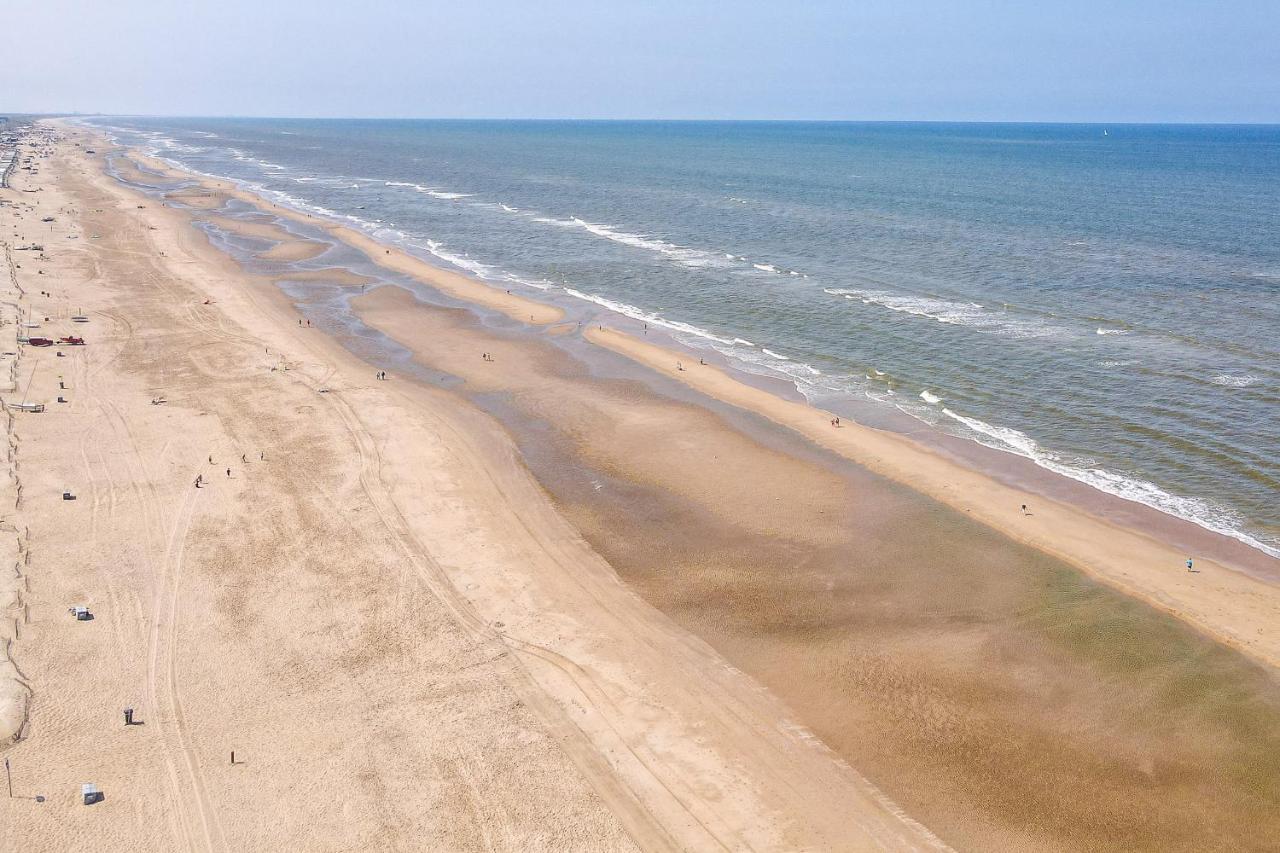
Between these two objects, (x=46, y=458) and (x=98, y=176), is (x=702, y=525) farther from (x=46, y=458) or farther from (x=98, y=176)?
(x=98, y=176)

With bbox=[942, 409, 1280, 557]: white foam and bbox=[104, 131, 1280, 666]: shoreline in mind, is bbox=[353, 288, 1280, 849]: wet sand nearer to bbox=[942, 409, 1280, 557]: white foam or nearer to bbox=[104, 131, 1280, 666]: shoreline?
bbox=[104, 131, 1280, 666]: shoreline

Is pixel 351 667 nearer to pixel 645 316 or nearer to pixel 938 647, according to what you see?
pixel 938 647

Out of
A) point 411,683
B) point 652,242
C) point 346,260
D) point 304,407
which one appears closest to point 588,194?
point 652,242

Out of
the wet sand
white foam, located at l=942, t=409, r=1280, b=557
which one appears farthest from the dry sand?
white foam, located at l=942, t=409, r=1280, b=557

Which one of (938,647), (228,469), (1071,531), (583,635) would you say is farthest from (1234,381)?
(228,469)

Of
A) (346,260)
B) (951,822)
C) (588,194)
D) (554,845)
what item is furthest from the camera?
(588,194)

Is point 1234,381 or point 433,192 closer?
point 1234,381
